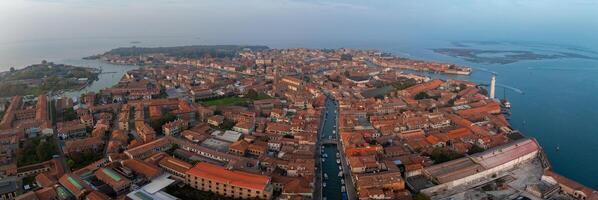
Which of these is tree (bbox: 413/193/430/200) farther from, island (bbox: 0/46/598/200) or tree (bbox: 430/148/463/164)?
tree (bbox: 430/148/463/164)

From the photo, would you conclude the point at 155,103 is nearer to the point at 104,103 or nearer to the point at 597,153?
the point at 104,103

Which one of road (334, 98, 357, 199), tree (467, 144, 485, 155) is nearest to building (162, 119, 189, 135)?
road (334, 98, 357, 199)

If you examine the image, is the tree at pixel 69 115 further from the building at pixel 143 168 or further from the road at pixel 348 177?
the road at pixel 348 177

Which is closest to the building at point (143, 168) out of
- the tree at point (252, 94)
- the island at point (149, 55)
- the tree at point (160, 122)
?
the tree at point (160, 122)

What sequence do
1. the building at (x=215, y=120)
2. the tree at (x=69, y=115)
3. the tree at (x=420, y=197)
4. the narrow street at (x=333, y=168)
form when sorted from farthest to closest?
the tree at (x=69, y=115) → the building at (x=215, y=120) → the narrow street at (x=333, y=168) → the tree at (x=420, y=197)

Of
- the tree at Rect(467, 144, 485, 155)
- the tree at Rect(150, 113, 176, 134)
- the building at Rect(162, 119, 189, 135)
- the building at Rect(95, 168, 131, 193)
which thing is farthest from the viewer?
the tree at Rect(150, 113, 176, 134)
